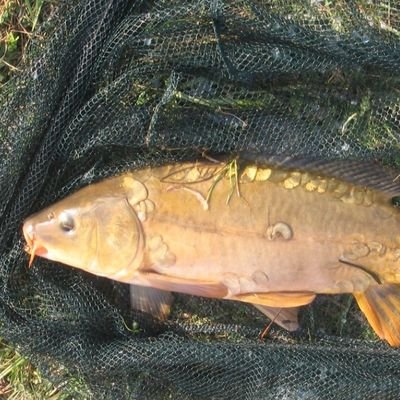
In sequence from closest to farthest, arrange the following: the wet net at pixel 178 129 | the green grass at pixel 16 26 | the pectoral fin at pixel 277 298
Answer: the wet net at pixel 178 129, the pectoral fin at pixel 277 298, the green grass at pixel 16 26

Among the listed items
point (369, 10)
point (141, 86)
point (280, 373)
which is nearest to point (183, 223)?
point (141, 86)

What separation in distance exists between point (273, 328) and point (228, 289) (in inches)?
12.6

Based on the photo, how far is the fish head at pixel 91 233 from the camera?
6.86ft

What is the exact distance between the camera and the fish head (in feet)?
6.86

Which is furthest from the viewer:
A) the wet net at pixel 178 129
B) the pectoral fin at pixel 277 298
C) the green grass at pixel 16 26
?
the green grass at pixel 16 26

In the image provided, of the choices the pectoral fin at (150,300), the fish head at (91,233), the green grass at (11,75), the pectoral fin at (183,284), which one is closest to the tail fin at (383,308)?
the pectoral fin at (183,284)

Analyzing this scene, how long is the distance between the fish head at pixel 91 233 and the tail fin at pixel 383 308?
758 millimetres

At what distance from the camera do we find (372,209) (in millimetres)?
2191

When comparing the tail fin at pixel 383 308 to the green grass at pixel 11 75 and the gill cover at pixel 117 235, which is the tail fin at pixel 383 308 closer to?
the gill cover at pixel 117 235

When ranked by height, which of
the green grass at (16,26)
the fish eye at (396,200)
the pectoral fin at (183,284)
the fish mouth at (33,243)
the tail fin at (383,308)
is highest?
the green grass at (16,26)

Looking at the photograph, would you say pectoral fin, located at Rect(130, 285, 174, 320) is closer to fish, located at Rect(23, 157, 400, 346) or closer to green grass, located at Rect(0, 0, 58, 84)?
fish, located at Rect(23, 157, 400, 346)

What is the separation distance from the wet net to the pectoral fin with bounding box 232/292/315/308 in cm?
18

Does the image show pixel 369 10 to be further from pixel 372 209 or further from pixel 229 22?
pixel 372 209

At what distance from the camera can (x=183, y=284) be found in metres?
2.12
